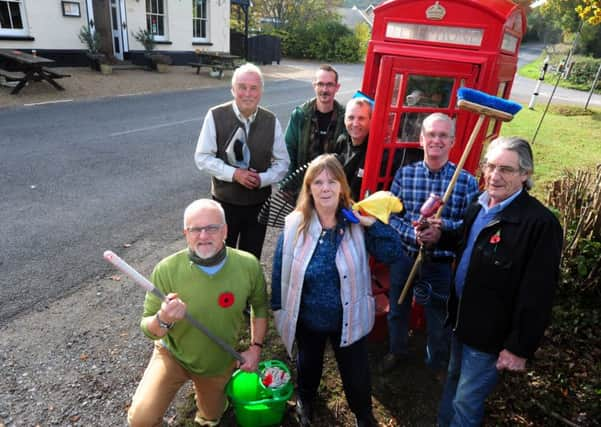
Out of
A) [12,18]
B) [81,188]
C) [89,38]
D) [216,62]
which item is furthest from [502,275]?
[216,62]

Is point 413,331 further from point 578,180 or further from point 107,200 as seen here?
point 107,200

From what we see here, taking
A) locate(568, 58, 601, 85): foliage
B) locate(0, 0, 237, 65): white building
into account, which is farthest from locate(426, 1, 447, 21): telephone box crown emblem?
locate(568, 58, 601, 85): foliage

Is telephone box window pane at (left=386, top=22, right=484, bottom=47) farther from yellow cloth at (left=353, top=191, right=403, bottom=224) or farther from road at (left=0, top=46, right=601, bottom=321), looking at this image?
road at (left=0, top=46, right=601, bottom=321)

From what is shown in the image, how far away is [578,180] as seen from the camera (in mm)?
4211

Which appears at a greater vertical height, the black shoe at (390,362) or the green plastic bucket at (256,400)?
the green plastic bucket at (256,400)

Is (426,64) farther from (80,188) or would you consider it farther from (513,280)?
(80,188)

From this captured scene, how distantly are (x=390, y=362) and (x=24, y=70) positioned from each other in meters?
14.4

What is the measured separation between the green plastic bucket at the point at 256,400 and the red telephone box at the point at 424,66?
46.1 inches

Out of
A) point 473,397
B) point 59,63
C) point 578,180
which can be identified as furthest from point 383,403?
point 59,63

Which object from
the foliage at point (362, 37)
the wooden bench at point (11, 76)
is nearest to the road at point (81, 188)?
the wooden bench at point (11, 76)

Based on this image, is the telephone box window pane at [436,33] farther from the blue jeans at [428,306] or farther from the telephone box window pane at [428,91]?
the blue jeans at [428,306]

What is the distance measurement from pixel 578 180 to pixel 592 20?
3856 mm

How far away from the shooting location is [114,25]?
60.2 ft

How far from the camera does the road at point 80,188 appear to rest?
447 cm
